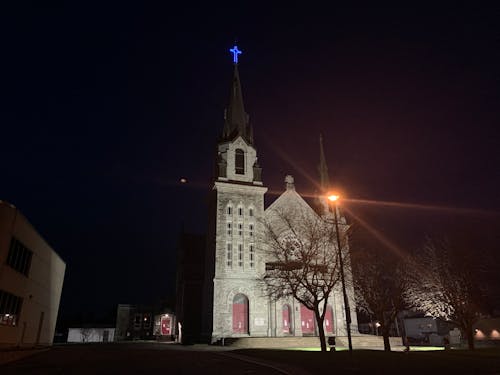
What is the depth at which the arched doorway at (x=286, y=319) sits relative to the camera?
39.6 m

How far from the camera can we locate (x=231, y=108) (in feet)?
174

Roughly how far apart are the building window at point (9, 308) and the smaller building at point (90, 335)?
58.5m

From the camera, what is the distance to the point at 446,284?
Answer: 29.7m

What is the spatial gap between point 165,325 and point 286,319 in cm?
3768

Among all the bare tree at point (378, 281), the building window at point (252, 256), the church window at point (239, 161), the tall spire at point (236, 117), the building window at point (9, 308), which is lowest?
the building window at point (9, 308)

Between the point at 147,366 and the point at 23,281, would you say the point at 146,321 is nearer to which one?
the point at 23,281

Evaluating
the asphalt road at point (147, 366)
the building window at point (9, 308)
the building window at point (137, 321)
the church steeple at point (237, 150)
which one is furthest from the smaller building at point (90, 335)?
the asphalt road at point (147, 366)

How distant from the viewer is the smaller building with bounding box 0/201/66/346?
22.1 meters

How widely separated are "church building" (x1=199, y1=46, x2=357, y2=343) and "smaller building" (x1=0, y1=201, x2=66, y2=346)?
16165mm

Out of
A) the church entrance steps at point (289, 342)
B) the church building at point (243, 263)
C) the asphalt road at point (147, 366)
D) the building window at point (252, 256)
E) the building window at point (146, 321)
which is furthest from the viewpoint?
the building window at point (146, 321)

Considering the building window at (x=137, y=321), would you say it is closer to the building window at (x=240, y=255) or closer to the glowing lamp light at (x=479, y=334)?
the building window at (x=240, y=255)

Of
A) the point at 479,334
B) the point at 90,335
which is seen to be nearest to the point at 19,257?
the point at 479,334

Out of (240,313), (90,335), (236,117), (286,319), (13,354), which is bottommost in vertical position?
(90,335)

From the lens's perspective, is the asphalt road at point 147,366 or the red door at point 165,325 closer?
the asphalt road at point 147,366
